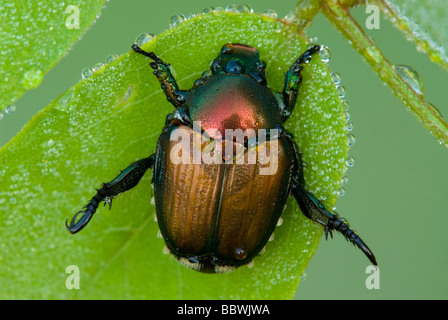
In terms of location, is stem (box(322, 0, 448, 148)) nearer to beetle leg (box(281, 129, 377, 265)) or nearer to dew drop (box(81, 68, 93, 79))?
beetle leg (box(281, 129, 377, 265))

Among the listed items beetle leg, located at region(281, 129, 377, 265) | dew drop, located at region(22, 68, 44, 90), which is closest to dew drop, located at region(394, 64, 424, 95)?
beetle leg, located at region(281, 129, 377, 265)

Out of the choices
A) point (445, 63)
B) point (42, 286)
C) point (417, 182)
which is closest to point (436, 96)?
point (417, 182)

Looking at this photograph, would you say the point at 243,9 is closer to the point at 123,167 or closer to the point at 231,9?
the point at 231,9

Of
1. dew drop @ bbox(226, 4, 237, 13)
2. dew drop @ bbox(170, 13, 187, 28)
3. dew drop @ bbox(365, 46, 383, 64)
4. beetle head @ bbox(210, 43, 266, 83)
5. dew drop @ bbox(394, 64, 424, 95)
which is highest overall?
dew drop @ bbox(226, 4, 237, 13)

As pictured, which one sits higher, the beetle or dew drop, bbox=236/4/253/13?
dew drop, bbox=236/4/253/13

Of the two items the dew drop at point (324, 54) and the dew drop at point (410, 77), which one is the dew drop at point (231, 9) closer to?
the dew drop at point (324, 54)

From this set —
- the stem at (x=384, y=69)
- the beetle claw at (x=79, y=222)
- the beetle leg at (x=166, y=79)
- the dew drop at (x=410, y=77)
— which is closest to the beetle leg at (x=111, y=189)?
the beetle claw at (x=79, y=222)
